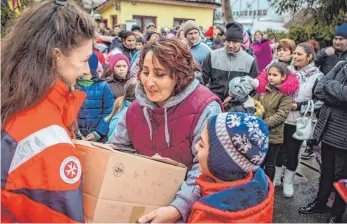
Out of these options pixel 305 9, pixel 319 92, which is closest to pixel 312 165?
pixel 319 92

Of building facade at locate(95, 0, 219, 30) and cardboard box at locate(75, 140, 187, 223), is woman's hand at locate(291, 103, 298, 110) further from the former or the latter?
building facade at locate(95, 0, 219, 30)

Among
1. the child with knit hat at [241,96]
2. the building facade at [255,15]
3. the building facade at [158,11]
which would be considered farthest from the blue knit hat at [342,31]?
the building facade at [255,15]

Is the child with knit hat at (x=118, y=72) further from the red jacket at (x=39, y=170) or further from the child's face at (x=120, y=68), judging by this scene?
the red jacket at (x=39, y=170)

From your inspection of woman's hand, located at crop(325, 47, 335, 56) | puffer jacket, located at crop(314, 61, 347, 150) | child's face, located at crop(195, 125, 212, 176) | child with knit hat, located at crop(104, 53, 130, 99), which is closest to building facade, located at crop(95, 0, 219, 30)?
woman's hand, located at crop(325, 47, 335, 56)

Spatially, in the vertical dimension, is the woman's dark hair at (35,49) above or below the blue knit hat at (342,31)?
above

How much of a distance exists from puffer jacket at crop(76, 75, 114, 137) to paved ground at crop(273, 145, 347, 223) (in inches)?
91.9

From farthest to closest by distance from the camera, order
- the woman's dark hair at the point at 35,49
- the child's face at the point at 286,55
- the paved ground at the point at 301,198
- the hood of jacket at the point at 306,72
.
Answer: the child's face at the point at 286,55 < the hood of jacket at the point at 306,72 < the paved ground at the point at 301,198 < the woman's dark hair at the point at 35,49

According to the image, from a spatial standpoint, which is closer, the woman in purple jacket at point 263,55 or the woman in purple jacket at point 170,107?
the woman in purple jacket at point 170,107

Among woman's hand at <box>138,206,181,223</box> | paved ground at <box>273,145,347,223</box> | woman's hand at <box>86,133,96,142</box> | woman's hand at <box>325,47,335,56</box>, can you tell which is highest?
woman's hand at <box>325,47,335,56</box>

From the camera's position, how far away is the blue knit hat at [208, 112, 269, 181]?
161cm

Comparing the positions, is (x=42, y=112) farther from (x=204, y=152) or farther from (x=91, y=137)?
(x=91, y=137)

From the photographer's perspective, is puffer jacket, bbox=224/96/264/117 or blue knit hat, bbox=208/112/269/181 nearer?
blue knit hat, bbox=208/112/269/181

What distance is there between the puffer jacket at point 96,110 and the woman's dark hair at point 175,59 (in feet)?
6.77

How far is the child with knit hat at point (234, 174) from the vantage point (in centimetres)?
154
